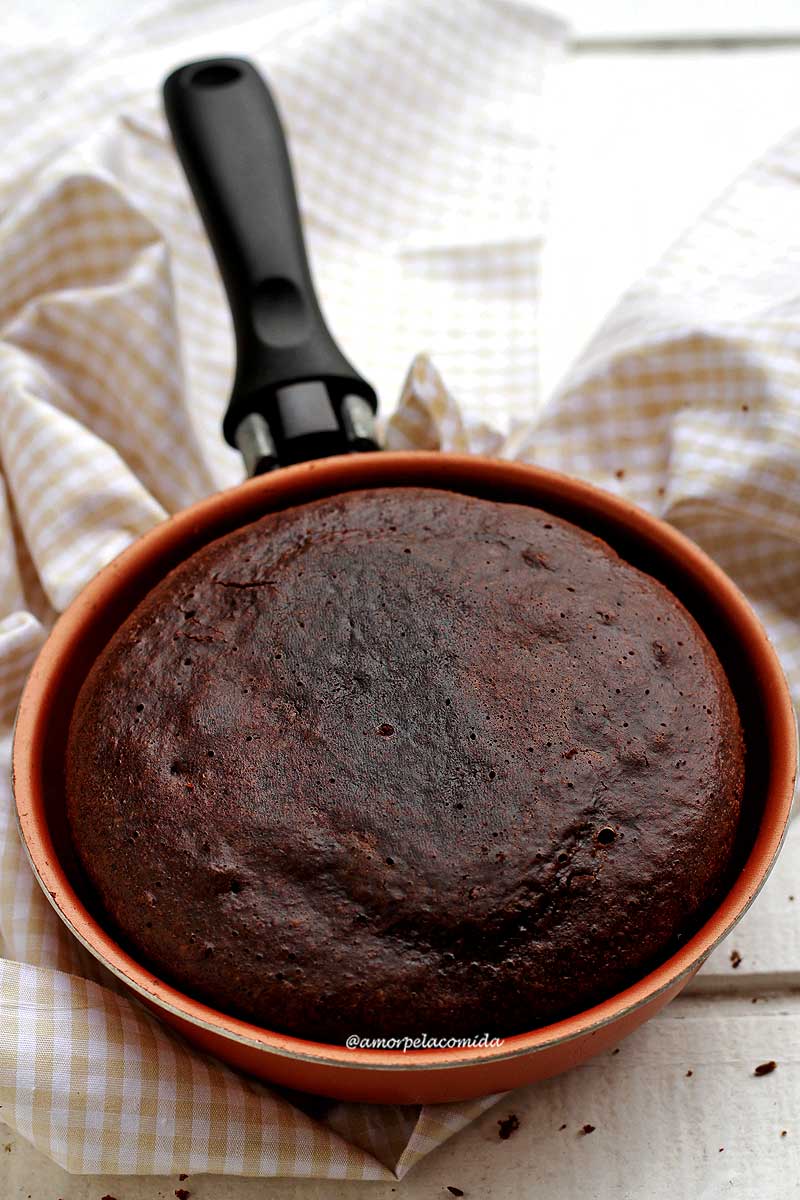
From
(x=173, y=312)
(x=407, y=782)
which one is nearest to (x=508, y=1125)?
(x=407, y=782)

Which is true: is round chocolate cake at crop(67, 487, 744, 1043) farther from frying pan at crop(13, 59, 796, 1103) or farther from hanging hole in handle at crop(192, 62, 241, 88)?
hanging hole in handle at crop(192, 62, 241, 88)

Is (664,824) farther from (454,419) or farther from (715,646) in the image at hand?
(454,419)

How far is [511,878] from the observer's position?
1081 millimetres

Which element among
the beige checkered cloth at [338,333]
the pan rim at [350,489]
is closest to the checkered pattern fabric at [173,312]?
the beige checkered cloth at [338,333]

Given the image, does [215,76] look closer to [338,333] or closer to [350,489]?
[338,333]

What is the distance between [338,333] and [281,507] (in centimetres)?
62

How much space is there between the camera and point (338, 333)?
199cm

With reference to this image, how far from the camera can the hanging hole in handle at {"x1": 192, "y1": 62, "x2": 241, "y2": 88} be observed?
65.2 inches

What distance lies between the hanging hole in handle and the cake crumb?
4.27ft

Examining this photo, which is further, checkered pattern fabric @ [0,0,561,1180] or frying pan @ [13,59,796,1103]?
checkered pattern fabric @ [0,0,561,1180]

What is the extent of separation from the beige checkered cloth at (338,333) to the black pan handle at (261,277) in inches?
7.3

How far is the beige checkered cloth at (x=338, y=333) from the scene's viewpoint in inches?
47.9

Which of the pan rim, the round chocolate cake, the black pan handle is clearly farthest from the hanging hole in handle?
the round chocolate cake

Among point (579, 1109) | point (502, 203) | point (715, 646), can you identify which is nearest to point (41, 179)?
point (502, 203)
